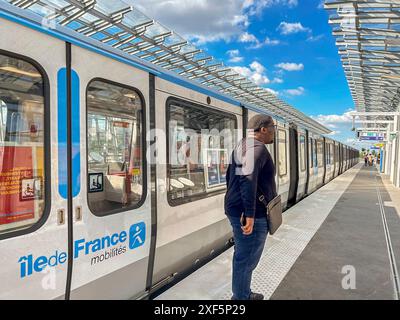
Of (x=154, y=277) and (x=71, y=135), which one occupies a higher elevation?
(x=71, y=135)

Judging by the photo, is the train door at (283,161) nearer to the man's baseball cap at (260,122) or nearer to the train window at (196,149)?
the train window at (196,149)

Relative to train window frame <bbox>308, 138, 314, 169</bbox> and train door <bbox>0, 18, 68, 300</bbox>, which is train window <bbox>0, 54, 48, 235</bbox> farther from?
train window frame <bbox>308, 138, 314, 169</bbox>

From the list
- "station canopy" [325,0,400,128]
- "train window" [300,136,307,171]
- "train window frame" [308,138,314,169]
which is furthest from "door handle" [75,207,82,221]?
"train window frame" [308,138,314,169]

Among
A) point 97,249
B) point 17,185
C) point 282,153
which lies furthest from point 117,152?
point 282,153

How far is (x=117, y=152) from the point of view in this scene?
9.62ft

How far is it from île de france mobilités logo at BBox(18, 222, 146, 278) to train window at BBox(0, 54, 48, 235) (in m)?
0.24

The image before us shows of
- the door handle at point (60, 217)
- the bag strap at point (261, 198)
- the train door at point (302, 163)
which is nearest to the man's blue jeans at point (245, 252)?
the bag strap at point (261, 198)

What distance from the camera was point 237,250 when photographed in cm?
283

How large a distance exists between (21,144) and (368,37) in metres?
11.9

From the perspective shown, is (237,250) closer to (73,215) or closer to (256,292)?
(256,292)

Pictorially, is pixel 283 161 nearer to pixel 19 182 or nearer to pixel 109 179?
pixel 109 179

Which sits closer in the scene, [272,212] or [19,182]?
[19,182]

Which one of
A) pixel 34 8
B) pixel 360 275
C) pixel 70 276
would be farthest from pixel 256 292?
pixel 34 8
